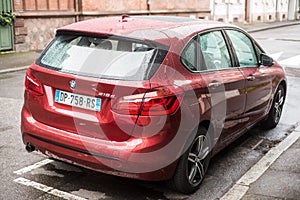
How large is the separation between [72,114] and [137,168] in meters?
0.75

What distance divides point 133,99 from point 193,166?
103 cm

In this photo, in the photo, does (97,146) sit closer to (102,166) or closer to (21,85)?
(102,166)

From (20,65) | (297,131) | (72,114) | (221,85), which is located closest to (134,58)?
(72,114)

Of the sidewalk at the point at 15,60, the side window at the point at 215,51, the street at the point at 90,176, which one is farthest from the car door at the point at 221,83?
the sidewalk at the point at 15,60

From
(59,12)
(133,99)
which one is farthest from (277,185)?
(59,12)

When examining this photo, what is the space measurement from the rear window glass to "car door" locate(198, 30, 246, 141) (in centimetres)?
70

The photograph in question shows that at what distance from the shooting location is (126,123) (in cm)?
394

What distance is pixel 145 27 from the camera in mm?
4598

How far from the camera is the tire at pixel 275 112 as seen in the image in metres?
6.66

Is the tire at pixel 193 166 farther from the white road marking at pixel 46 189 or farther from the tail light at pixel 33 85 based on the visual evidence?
the tail light at pixel 33 85

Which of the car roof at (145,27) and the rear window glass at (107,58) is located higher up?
the car roof at (145,27)

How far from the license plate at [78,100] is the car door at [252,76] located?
205 centimetres

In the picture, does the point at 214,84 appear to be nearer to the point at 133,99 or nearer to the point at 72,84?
the point at 133,99

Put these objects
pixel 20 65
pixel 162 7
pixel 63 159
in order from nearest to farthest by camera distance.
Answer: pixel 63 159 → pixel 20 65 → pixel 162 7
